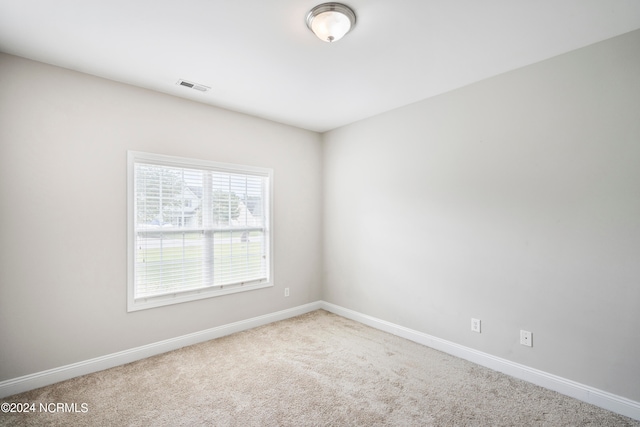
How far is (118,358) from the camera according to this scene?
9.14ft

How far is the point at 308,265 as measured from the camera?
14.4 ft

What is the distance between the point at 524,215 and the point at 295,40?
2.34m

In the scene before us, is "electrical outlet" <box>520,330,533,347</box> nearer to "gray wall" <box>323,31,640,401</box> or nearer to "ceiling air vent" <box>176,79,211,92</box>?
"gray wall" <box>323,31,640,401</box>

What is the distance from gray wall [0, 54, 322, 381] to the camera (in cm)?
237

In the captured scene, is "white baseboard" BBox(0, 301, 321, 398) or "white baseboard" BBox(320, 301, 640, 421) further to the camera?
"white baseboard" BBox(0, 301, 321, 398)

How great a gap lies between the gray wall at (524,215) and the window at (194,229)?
145cm

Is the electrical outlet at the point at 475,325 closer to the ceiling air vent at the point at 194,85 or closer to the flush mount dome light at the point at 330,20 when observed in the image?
the flush mount dome light at the point at 330,20

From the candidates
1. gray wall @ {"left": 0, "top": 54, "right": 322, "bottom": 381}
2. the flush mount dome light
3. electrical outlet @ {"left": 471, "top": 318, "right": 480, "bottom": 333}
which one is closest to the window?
gray wall @ {"left": 0, "top": 54, "right": 322, "bottom": 381}

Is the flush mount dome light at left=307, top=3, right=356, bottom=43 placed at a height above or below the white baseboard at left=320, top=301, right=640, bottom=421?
above

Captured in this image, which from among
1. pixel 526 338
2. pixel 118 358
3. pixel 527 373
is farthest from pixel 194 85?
pixel 527 373

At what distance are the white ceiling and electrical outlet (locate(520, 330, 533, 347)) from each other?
2.26 m

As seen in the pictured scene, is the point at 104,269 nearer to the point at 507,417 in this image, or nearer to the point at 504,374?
the point at 507,417

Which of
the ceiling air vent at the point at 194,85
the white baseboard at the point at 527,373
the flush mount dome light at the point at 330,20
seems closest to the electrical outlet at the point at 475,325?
the white baseboard at the point at 527,373

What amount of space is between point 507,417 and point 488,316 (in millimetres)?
887
